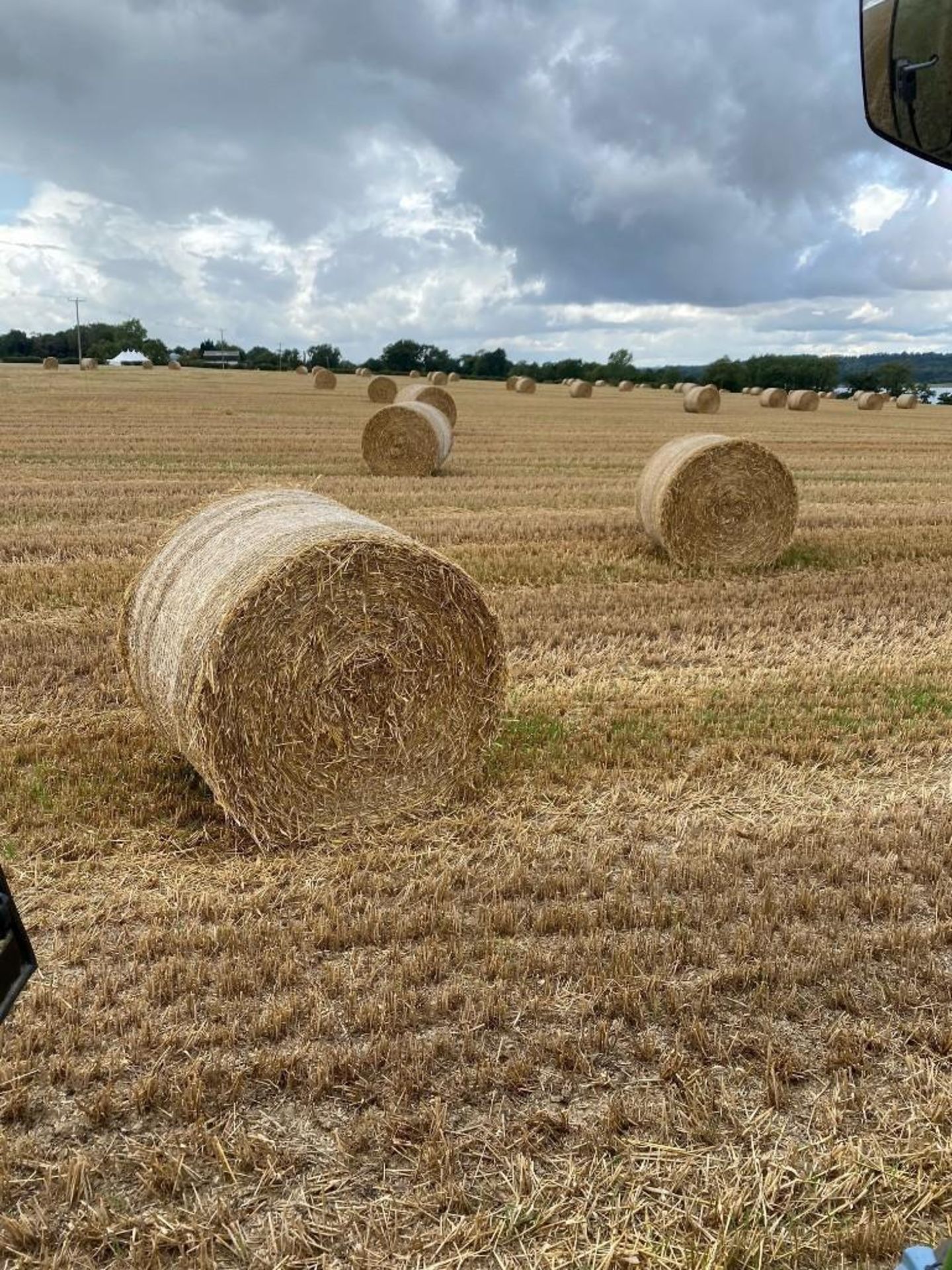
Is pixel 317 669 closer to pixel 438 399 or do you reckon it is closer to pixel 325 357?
pixel 438 399

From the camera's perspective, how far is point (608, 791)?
5395 mm

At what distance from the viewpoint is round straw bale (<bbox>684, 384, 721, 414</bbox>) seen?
37.3 metres

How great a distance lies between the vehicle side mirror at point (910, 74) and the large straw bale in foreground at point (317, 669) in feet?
12.6

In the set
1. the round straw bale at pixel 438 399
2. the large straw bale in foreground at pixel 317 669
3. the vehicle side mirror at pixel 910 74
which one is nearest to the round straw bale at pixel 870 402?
the round straw bale at pixel 438 399

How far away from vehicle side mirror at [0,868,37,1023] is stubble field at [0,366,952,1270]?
4.20ft

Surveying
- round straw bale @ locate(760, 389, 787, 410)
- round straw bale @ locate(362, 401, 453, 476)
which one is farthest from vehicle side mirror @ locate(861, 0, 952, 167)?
round straw bale @ locate(760, 389, 787, 410)

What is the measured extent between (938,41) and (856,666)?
6.79 meters

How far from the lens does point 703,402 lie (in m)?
37.3

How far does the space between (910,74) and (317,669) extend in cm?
413

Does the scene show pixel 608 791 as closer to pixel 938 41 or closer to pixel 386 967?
pixel 386 967

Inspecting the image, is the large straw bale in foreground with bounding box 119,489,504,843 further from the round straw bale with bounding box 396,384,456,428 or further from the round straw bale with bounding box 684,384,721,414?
the round straw bale with bounding box 684,384,721,414

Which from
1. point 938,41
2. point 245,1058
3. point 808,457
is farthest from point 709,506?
point 808,457

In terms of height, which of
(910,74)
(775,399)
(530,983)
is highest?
(910,74)

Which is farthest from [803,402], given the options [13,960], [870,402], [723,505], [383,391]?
[13,960]
